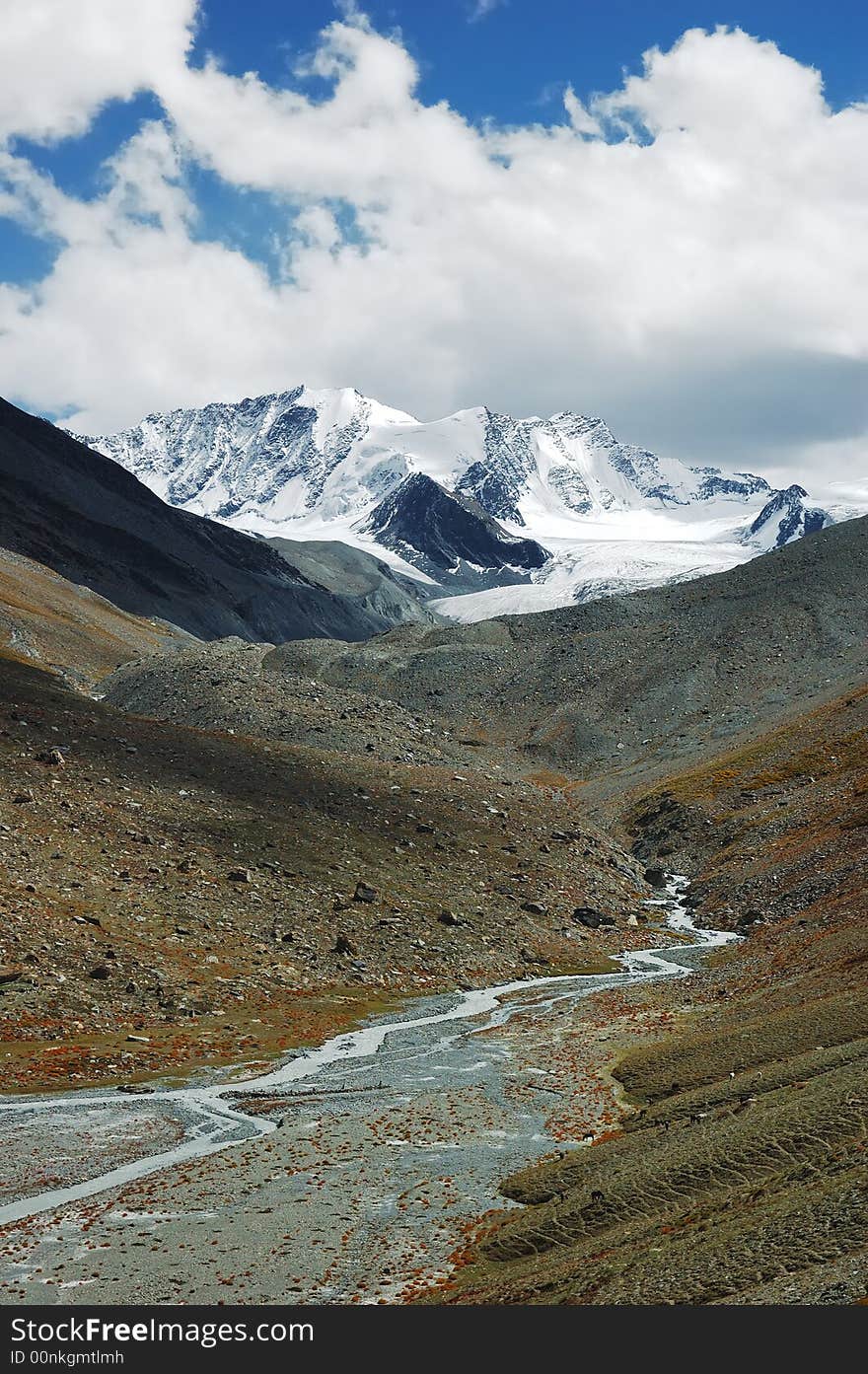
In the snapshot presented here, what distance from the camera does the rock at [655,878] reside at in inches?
3383

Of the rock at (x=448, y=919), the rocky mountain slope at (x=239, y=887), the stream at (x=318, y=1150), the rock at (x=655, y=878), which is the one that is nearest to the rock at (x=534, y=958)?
the rocky mountain slope at (x=239, y=887)

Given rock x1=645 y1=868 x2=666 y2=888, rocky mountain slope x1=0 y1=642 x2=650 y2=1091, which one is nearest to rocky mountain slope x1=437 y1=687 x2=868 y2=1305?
rocky mountain slope x1=0 y1=642 x2=650 y2=1091

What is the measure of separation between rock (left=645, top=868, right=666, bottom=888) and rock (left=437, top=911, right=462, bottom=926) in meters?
26.1

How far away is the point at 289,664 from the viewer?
586 ft

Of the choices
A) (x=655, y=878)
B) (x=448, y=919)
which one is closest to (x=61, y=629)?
(x=655, y=878)

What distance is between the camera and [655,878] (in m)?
86.5

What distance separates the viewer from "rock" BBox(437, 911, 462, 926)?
63.9 m

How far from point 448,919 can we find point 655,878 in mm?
27676

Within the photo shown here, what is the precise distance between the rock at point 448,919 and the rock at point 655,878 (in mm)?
26138

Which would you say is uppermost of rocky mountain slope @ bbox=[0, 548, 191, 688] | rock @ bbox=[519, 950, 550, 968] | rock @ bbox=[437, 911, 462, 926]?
rocky mountain slope @ bbox=[0, 548, 191, 688]

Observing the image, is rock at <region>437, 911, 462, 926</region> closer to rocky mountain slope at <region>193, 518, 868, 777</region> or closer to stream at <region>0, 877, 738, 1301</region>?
stream at <region>0, 877, 738, 1301</region>

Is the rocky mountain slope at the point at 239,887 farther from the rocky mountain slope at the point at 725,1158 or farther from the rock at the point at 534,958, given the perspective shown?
the rocky mountain slope at the point at 725,1158

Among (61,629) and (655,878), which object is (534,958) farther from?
(61,629)

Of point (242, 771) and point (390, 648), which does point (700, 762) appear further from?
point (390, 648)
